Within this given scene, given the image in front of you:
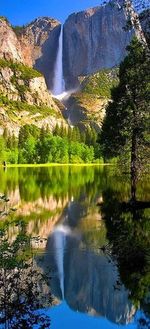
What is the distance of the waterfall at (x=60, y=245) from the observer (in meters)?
24.5

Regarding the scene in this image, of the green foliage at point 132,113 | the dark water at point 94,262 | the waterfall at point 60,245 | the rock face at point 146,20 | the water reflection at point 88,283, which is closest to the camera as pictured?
the rock face at point 146,20

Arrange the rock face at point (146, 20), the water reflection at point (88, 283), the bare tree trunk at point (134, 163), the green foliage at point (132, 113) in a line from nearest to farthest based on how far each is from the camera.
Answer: the rock face at point (146, 20), the water reflection at point (88, 283), the green foliage at point (132, 113), the bare tree trunk at point (134, 163)

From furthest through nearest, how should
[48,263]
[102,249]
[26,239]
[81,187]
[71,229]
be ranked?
[81,187] < [71,229] < [102,249] < [48,263] < [26,239]

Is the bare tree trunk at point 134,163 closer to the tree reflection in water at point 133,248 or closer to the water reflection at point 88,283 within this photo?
the tree reflection in water at point 133,248

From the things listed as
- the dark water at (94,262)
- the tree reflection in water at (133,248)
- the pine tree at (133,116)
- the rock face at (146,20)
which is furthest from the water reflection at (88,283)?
the pine tree at (133,116)

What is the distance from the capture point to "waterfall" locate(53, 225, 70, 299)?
2454 cm

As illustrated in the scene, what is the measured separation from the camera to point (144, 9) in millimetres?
17172

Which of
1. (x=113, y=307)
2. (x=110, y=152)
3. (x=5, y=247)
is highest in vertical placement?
(x=110, y=152)

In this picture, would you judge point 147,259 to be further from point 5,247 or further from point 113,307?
point 5,247

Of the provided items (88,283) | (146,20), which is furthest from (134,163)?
(146,20)

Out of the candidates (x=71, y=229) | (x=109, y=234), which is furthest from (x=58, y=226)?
(x=109, y=234)

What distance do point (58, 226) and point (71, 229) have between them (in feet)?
7.14

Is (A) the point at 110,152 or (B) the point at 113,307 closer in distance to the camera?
(B) the point at 113,307

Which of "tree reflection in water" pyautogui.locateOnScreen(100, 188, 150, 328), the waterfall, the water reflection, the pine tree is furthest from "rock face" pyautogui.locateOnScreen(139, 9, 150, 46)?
the pine tree
